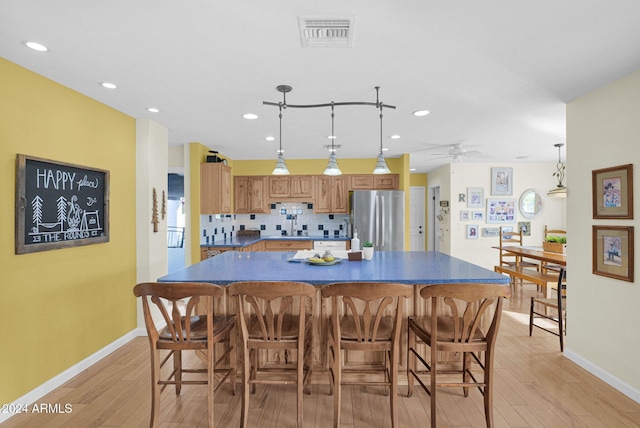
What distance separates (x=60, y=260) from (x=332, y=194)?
4272mm

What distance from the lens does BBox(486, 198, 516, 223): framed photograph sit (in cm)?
713

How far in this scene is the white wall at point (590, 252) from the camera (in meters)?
2.54

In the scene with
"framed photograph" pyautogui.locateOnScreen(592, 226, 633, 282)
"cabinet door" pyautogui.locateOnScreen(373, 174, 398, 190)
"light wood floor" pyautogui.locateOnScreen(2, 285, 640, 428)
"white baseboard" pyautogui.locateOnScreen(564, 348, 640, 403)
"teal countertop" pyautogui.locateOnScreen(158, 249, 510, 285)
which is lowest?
"light wood floor" pyautogui.locateOnScreen(2, 285, 640, 428)

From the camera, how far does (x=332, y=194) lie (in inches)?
245

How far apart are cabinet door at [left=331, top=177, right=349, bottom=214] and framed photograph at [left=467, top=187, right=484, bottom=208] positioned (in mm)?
2850

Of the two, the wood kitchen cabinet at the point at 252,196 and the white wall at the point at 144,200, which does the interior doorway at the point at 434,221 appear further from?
the white wall at the point at 144,200

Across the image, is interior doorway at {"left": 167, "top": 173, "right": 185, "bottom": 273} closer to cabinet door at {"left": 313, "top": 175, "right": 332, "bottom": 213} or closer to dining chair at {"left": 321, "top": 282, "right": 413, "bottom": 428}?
cabinet door at {"left": 313, "top": 175, "right": 332, "bottom": 213}

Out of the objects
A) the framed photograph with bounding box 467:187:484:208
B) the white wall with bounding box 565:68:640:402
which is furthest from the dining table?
the framed photograph with bounding box 467:187:484:208

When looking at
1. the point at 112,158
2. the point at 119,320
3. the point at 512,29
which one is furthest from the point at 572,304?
the point at 112,158

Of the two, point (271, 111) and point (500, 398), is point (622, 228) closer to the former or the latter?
point (500, 398)

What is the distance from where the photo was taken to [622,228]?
261 centimetres

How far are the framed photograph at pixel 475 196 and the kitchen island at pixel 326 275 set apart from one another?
4.64m

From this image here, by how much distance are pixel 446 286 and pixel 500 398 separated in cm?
126

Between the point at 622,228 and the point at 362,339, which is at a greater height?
the point at 622,228
